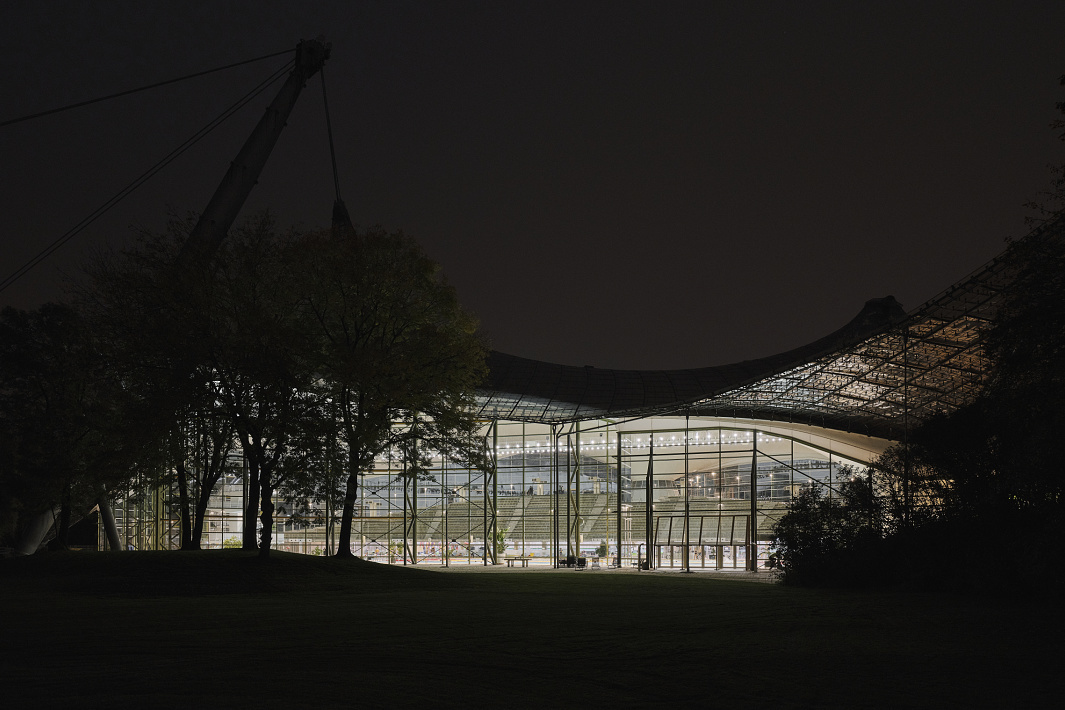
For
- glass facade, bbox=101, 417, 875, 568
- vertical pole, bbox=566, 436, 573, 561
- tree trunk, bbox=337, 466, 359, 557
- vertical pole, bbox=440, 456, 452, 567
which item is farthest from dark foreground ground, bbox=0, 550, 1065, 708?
vertical pole, bbox=440, 456, 452, 567

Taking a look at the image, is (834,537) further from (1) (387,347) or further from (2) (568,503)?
(2) (568,503)

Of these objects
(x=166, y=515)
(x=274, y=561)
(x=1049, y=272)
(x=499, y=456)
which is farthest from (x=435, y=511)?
(x=1049, y=272)

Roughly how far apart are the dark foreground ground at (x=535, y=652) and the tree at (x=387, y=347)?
6952 millimetres

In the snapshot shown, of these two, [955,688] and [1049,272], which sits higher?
[1049,272]

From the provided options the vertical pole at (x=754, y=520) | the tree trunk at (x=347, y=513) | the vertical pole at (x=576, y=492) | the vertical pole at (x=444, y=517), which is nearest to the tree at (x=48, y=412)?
the tree trunk at (x=347, y=513)

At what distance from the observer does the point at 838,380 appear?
31.8 meters

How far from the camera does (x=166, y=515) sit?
4700cm

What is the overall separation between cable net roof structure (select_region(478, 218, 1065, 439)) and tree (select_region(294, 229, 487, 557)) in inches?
400

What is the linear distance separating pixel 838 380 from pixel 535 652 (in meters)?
25.3

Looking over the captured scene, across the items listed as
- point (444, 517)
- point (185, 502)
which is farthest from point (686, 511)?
point (185, 502)

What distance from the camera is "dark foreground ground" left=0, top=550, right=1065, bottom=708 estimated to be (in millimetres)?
6637

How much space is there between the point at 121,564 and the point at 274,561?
3.78 metres

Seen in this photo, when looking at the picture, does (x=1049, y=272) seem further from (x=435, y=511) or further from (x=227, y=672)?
(x=435, y=511)

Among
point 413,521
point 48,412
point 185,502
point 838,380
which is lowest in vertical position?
point 413,521
